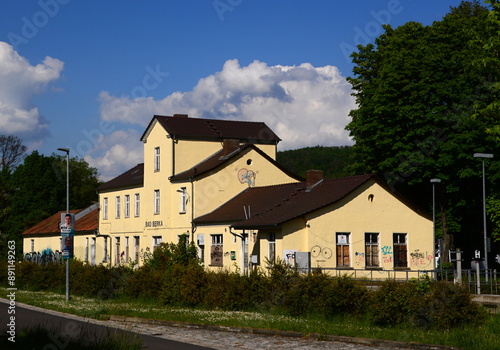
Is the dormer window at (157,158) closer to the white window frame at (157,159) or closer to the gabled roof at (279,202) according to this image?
the white window frame at (157,159)

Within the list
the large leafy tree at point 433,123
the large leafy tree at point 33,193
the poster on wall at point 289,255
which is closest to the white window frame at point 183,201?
the large leafy tree at point 433,123

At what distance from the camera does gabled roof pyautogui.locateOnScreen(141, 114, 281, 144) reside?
4856 cm

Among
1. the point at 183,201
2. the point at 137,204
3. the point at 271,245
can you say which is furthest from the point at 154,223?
the point at 271,245

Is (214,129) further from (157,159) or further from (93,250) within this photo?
(93,250)

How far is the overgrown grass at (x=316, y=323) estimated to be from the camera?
Answer: 15094 mm

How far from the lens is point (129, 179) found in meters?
56.0

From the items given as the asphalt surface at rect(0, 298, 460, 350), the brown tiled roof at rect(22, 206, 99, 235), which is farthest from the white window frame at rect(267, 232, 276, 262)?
the brown tiled roof at rect(22, 206, 99, 235)

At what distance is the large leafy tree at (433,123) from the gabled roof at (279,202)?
7.87 meters

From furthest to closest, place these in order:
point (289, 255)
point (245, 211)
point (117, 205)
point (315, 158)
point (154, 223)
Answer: point (315, 158) < point (117, 205) < point (154, 223) < point (245, 211) < point (289, 255)

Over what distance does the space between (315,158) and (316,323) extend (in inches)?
3654

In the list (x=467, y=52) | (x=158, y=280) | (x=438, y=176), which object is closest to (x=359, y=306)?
(x=158, y=280)

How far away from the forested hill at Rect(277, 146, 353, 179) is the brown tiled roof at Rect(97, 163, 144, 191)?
44.5 metres

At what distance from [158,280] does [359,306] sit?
11500 mm

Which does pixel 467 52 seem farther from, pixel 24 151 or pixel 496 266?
pixel 24 151
